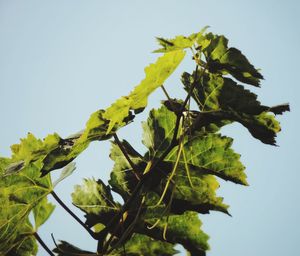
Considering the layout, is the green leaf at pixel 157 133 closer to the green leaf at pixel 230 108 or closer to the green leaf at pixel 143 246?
the green leaf at pixel 230 108

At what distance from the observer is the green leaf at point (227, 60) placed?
1441 millimetres

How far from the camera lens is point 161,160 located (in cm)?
152

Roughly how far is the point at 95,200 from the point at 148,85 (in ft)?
2.75

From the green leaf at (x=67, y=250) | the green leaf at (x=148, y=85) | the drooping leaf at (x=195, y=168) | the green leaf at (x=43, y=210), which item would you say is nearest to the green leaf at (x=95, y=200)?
the green leaf at (x=67, y=250)

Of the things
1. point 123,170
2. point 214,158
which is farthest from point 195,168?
point 123,170

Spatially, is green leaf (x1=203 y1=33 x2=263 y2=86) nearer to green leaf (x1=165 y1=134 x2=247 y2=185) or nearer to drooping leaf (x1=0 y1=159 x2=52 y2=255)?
green leaf (x1=165 y1=134 x2=247 y2=185)

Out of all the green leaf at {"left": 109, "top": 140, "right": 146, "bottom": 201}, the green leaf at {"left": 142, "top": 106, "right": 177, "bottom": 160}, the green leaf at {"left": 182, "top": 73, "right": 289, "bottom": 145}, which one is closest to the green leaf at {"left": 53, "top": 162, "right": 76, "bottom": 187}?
the green leaf at {"left": 109, "top": 140, "right": 146, "bottom": 201}

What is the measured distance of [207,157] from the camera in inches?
67.6

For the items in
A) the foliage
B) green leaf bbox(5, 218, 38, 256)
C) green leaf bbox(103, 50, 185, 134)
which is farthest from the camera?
green leaf bbox(5, 218, 38, 256)

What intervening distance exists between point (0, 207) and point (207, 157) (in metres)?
1.21

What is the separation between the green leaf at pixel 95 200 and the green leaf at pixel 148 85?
0.61m

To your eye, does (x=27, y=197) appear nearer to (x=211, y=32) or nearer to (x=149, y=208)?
(x=149, y=208)

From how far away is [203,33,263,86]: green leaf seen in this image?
144 cm

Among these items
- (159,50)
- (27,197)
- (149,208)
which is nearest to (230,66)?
(159,50)
